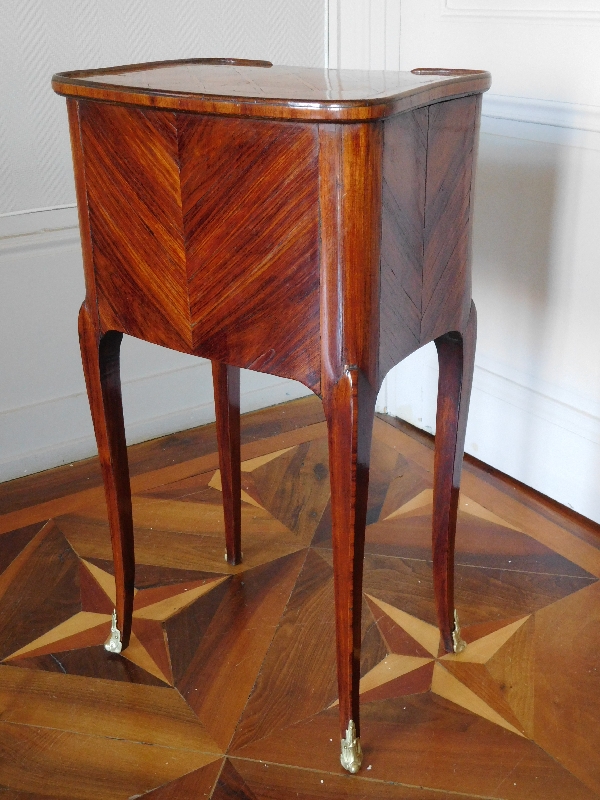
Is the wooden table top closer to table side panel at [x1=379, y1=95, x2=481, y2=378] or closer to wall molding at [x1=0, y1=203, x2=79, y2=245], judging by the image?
table side panel at [x1=379, y1=95, x2=481, y2=378]

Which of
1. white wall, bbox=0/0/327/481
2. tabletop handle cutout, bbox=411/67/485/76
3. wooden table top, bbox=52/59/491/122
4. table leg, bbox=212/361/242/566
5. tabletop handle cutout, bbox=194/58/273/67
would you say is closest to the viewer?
wooden table top, bbox=52/59/491/122

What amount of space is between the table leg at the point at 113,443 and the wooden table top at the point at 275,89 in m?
0.25

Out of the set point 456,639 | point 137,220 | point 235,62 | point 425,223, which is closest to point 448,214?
point 425,223

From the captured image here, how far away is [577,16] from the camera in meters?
1.21

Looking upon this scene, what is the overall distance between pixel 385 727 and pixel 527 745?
16 centimetres

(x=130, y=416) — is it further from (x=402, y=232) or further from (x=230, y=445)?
(x=402, y=232)

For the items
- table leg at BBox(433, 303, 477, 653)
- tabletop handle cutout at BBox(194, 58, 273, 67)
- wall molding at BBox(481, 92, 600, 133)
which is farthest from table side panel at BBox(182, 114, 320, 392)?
wall molding at BBox(481, 92, 600, 133)

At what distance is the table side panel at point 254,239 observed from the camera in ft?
2.33

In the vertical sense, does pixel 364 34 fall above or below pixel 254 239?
above

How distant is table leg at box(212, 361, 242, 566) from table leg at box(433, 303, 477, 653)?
1.00 feet

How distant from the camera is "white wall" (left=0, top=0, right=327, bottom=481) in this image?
139 cm

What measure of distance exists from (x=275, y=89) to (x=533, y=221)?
730 millimetres

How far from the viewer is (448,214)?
0.84m

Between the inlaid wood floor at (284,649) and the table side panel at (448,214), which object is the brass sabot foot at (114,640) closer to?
the inlaid wood floor at (284,649)
